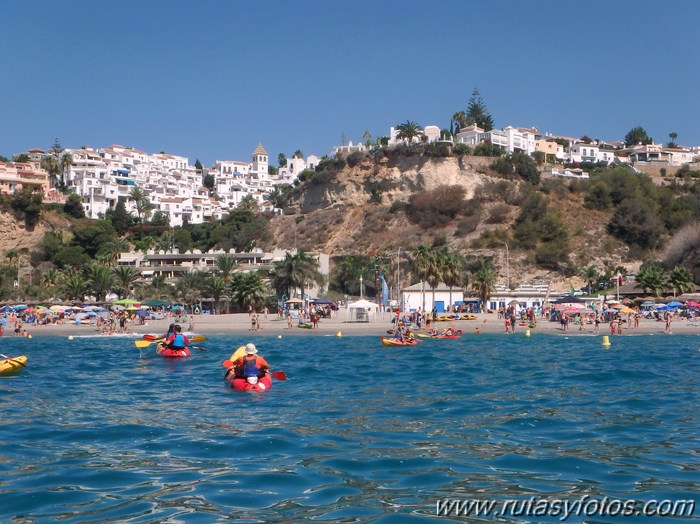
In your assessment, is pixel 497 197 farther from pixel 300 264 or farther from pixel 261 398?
pixel 261 398

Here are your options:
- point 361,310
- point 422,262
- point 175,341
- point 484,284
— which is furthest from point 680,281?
point 175,341

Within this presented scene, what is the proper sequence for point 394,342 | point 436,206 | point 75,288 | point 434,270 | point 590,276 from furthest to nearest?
1. point 436,206
2. point 590,276
3. point 75,288
4. point 434,270
5. point 394,342

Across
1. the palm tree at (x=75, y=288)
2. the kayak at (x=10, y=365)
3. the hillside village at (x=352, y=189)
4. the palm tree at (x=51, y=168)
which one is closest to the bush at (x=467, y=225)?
the hillside village at (x=352, y=189)

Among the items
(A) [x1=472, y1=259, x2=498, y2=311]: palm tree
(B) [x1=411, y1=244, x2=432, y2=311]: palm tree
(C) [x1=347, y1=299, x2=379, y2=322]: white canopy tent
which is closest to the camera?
(C) [x1=347, y1=299, x2=379, y2=322]: white canopy tent

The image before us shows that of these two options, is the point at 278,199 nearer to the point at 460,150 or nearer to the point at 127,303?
the point at 460,150

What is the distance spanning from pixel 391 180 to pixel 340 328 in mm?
50238

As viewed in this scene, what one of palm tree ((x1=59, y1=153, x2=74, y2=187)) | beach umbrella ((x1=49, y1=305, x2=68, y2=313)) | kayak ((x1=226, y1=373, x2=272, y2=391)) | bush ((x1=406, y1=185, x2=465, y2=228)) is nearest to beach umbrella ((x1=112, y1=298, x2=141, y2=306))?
beach umbrella ((x1=49, y1=305, x2=68, y2=313))

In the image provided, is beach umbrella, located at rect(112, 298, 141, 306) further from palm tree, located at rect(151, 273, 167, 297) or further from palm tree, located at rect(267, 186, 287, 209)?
palm tree, located at rect(267, 186, 287, 209)

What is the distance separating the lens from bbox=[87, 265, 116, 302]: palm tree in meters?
60.1

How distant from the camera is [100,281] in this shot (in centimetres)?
6006

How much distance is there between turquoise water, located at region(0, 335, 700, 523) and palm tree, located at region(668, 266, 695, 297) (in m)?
32.4

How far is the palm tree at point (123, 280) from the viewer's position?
61941 millimetres

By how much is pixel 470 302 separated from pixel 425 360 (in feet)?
109

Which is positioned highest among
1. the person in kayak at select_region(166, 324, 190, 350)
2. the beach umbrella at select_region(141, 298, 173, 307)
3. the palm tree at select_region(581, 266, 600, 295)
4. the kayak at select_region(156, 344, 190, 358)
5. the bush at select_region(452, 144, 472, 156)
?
the bush at select_region(452, 144, 472, 156)
